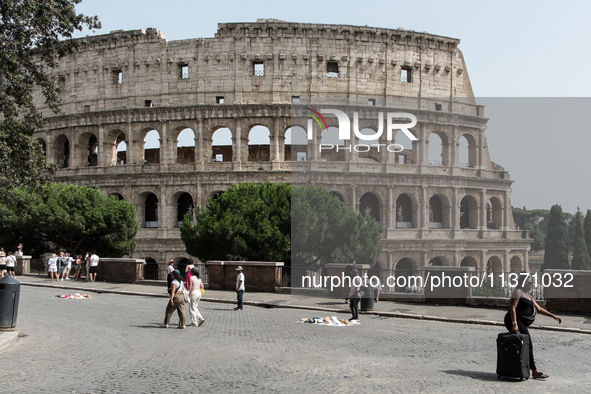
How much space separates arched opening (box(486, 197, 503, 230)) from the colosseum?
488 mm

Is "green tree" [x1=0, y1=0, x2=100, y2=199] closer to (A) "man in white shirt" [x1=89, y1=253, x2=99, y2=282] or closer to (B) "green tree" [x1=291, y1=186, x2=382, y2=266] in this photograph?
(A) "man in white shirt" [x1=89, y1=253, x2=99, y2=282]

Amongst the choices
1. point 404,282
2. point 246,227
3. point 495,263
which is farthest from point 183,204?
point 404,282

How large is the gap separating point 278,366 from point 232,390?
171 cm

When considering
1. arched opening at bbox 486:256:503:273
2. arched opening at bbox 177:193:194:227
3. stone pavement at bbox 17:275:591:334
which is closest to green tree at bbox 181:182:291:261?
stone pavement at bbox 17:275:591:334

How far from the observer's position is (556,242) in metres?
39.7

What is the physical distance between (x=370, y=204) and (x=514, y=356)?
32131mm

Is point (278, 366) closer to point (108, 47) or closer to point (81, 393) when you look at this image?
point (81, 393)

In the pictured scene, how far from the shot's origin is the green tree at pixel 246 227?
2933 cm

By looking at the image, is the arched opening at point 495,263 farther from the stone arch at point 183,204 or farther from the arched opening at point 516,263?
the stone arch at point 183,204

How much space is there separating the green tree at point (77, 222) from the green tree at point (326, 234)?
12.9m

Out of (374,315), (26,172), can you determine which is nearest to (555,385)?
(374,315)

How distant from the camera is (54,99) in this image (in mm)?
19672

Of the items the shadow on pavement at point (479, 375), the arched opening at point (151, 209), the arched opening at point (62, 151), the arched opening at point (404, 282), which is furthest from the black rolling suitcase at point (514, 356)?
the arched opening at point (62, 151)

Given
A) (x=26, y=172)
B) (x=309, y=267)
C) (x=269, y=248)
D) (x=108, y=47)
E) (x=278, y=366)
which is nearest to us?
(x=278, y=366)
